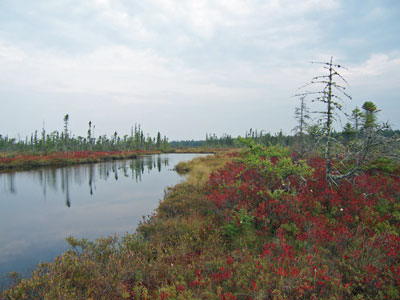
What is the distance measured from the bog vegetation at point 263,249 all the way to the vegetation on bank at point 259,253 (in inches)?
0.9

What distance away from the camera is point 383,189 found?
22.9 feet

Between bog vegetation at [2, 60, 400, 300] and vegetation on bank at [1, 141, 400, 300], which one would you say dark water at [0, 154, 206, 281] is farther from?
vegetation on bank at [1, 141, 400, 300]

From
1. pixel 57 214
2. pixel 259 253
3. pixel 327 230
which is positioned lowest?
pixel 57 214

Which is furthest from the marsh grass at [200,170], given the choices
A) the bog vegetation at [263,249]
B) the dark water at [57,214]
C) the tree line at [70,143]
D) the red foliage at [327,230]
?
the tree line at [70,143]

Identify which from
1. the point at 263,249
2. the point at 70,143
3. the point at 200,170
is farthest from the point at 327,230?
the point at 70,143

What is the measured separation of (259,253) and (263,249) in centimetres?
12

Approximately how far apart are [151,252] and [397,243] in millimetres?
5088

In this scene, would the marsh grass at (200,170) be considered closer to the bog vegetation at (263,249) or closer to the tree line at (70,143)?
the bog vegetation at (263,249)

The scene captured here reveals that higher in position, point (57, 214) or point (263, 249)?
point (263, 249)

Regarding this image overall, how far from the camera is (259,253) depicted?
4863 mm

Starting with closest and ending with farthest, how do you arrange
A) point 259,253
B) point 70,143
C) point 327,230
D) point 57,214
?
point 259,253, point 327,230, point 57,214, point 70,143

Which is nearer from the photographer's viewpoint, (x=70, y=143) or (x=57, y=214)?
(x=57, y=214)

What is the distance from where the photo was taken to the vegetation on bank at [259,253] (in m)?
3.56

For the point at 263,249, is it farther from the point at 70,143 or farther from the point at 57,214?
the point at 70,143
